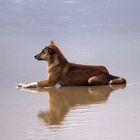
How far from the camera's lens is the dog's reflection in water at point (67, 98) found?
28.0 feet

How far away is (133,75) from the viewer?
12484 millimetres

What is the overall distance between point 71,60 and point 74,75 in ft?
11.8

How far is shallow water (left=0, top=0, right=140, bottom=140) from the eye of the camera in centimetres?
774

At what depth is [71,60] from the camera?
15.2 metres

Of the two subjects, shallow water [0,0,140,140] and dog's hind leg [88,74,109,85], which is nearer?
shallow water [0,0,140,140]

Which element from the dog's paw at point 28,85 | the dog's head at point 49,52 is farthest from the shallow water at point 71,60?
the dog's head at point 49,52

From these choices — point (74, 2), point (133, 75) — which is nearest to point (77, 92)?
point (133, 75)

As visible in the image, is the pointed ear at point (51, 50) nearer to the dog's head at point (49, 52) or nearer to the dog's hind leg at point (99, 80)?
the dog's head at point (49, 52)

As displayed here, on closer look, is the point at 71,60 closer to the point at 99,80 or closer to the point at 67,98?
the point at 99,80

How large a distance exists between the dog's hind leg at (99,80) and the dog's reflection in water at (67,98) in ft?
0.62

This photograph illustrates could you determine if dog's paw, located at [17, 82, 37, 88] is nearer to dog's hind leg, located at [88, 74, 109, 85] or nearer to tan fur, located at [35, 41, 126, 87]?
tan fur, located at [35, 41, 126, 87]

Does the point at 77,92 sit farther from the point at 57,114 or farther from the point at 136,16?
the point at 136,16

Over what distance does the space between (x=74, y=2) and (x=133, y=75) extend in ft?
64.8

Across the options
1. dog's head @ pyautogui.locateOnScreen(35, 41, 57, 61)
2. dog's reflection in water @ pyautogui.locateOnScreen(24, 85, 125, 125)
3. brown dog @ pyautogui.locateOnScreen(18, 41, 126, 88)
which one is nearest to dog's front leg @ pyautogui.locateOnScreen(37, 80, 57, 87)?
brown dog @ pyautogui.locateOnScreen(18, 41, 126, 88)
